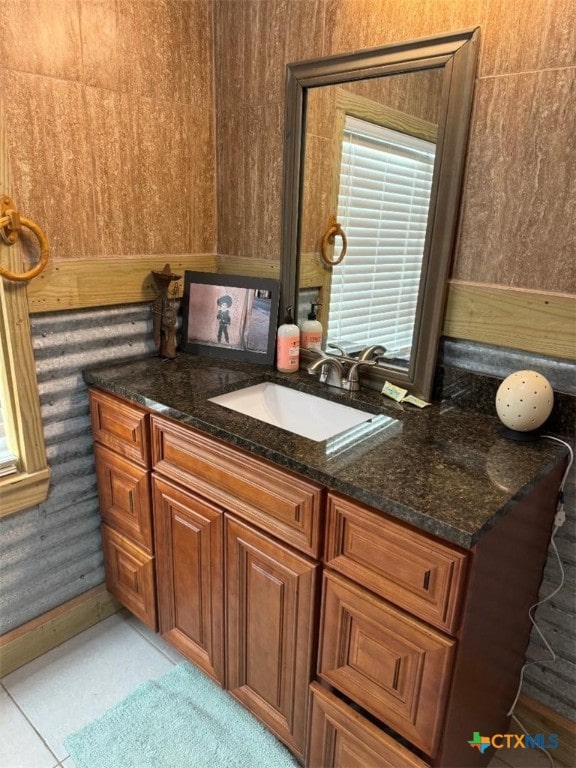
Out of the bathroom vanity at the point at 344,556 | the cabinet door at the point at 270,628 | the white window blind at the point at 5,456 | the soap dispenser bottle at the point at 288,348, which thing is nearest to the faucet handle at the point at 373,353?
the bathroom vanity at the point at 344,556

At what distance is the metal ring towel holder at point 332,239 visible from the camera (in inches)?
62.5

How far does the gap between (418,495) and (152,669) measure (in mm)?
1275

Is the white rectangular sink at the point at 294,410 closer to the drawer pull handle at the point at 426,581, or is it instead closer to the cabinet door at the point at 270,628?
the cabinet door at the point at 270,628

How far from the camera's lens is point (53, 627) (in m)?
1.79

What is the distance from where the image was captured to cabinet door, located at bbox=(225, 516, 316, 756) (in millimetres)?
1210

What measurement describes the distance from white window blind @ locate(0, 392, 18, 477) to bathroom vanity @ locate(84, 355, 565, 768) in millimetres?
298

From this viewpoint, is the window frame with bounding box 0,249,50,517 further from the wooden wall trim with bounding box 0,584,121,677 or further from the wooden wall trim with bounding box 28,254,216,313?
the wooden wall trim with bounding box 0,584,121,677

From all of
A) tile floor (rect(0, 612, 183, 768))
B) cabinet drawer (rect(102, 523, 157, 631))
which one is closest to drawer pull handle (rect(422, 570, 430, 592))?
cabinet drawer (rect(102, 523, 157, 631))

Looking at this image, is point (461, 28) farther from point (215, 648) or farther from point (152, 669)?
point (152, 669)

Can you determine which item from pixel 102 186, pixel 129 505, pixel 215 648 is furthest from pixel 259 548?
pixel 102 186

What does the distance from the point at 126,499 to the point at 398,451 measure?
3.13ft

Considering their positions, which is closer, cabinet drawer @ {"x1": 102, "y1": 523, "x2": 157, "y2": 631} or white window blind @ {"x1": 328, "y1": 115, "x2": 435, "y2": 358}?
white window blind @ {"x1": 328, "y1": 115, "x2": 435, "y2": 358}

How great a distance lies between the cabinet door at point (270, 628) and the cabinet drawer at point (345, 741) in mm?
45

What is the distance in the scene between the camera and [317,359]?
167 centimetres
